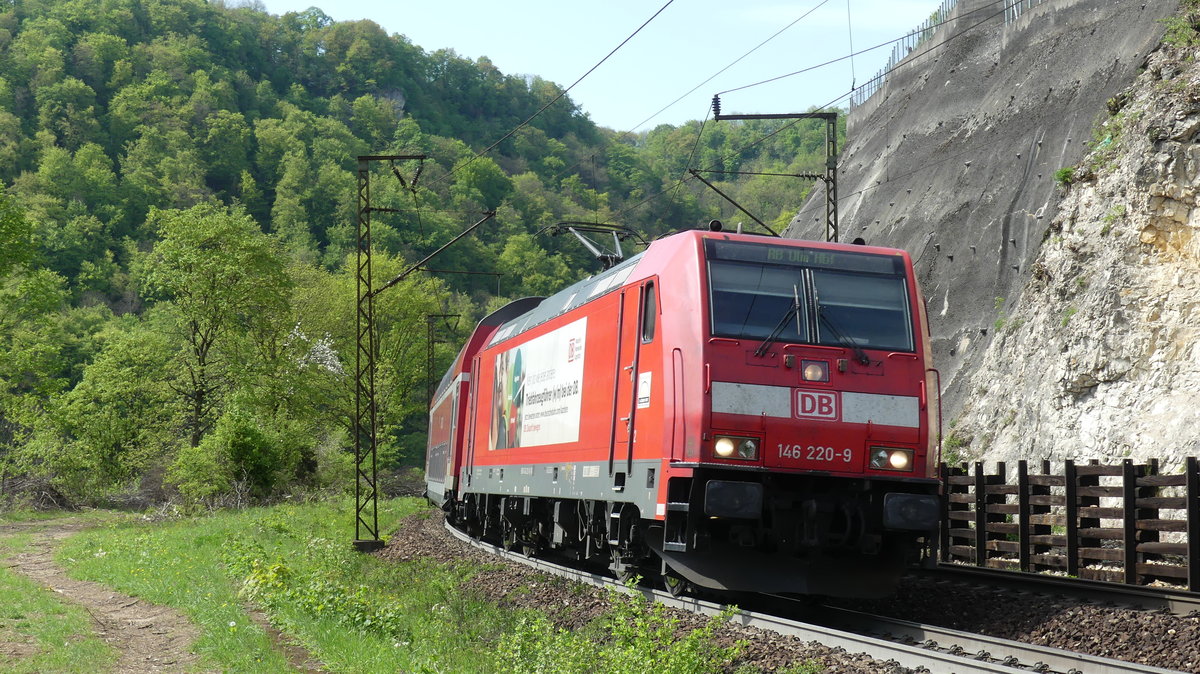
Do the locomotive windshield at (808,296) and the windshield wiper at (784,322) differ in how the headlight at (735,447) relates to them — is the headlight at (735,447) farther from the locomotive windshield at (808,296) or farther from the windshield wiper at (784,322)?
the locomotive windshield at (808,296)

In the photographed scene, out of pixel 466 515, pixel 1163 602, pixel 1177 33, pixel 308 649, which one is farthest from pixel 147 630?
pixel 1177 33

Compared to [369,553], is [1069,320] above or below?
above

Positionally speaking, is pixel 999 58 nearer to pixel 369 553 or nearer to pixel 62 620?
pixel 369 553

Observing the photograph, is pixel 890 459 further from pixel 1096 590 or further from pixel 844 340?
pixel 1096 590

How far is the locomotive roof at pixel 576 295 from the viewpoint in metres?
12.7

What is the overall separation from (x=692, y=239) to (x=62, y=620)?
726cm

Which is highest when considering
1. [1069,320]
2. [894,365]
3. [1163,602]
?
[1069,320]

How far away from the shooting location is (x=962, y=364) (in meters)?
30.7

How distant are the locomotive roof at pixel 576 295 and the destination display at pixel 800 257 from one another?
137 cm

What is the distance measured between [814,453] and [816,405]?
0.45 metres

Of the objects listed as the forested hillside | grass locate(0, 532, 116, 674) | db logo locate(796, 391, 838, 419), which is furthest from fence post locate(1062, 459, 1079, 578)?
the forested hillside

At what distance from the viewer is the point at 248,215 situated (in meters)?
48.4

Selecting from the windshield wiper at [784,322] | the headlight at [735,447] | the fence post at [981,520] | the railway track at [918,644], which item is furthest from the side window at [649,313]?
the fence post at [981,520]

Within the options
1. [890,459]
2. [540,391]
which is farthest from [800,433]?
[540,391]
